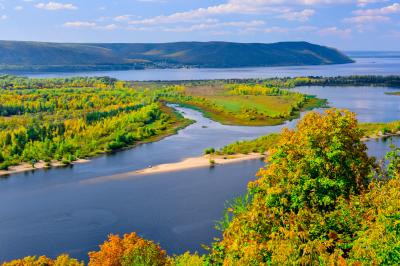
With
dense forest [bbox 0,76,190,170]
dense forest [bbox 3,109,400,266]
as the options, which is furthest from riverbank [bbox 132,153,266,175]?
dense forest [bbox 3,109,400,266]

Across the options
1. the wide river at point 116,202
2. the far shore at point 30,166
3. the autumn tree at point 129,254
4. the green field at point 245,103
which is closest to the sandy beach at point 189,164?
the wide river at point 116,202

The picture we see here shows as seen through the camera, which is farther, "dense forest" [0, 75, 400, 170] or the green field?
the green field

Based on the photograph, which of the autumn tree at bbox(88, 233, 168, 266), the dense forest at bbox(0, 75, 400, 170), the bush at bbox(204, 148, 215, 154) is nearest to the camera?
the autumn tree at bbox(88, 233, 168, 266)

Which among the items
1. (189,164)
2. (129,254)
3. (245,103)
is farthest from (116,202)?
(245,103)

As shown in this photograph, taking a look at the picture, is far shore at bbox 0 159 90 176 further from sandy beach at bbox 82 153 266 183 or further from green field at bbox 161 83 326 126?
green field at bbox 161 83 326 126

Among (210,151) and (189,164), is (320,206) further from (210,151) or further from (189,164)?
(210,151)
